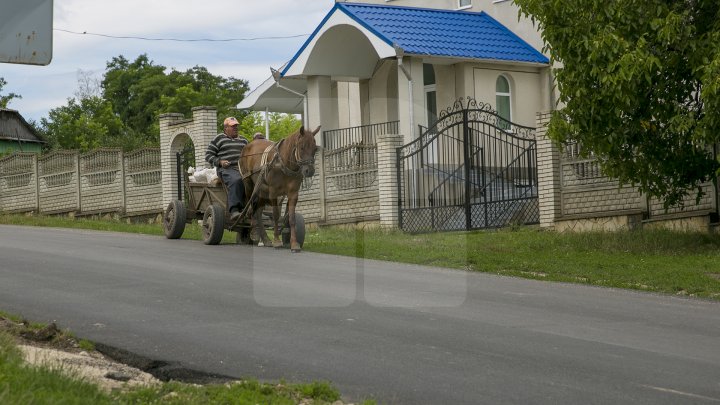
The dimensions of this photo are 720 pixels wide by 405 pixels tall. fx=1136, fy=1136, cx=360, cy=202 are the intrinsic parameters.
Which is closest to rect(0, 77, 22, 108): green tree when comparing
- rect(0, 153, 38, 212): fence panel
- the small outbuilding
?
the small outbuilding

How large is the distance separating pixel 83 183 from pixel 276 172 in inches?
629

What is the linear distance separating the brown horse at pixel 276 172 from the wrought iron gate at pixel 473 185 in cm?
511

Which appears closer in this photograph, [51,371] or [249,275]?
[51,371]

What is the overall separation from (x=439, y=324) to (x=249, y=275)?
14.6 ft

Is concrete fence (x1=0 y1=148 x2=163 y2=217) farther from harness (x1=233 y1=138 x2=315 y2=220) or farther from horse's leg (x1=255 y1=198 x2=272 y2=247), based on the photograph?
harness (x1=233 y1=138 x2=315 y2=220)

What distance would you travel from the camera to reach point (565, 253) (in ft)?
60.5

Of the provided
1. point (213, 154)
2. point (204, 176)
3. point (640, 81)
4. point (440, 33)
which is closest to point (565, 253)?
point (640, 81)

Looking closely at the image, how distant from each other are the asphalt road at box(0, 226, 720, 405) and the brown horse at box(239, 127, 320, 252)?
1.89 metres

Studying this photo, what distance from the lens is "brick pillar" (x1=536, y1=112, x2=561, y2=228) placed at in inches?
869

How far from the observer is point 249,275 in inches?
577

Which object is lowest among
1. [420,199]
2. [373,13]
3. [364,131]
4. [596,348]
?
[596,348]

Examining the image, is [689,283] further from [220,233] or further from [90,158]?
[90,158]

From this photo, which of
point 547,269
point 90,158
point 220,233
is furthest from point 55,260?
point 90,158

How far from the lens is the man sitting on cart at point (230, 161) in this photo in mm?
19281
